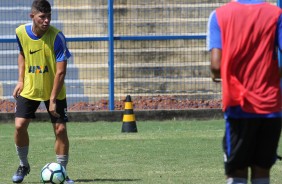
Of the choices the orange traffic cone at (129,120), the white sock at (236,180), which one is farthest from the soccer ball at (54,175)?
the orange traffic cone at (129,120)

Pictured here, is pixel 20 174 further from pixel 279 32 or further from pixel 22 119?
pixel 279 32

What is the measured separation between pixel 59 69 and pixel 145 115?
924 centimetres

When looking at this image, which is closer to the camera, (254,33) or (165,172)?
(254,33)

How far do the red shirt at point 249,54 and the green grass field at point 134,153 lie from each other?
3066mm

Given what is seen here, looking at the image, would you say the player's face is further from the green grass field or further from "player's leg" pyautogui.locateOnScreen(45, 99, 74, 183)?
the green grass field

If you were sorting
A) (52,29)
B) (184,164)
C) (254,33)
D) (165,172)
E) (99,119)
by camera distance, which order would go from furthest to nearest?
(99,119), (184,164), (165,172), (52,29), (254,33)

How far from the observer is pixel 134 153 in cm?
1229

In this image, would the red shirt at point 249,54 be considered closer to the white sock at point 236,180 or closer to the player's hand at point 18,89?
the white sock at point 236,180

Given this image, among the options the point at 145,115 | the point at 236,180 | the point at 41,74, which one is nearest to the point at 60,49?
the point at 41,74

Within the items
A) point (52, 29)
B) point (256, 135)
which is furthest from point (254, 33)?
point (52, 29)

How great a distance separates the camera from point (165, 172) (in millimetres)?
10227

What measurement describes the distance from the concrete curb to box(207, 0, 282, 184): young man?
1178 cm

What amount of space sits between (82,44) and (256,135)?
1301 cm

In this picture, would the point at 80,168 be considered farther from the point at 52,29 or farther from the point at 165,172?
the point at 52,29
